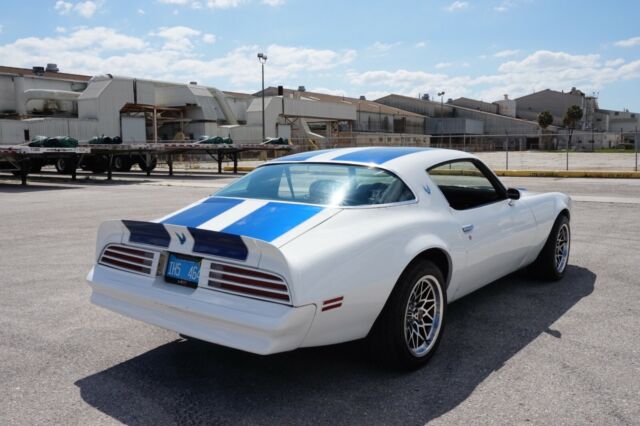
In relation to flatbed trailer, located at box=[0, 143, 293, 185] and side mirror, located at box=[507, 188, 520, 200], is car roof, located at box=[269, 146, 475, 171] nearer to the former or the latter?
side mirror, located at box=[507, 188, 520, 200]

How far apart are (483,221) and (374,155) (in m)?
1.00

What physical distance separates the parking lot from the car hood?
3.03 feet

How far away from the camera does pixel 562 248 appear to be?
5.91 metres

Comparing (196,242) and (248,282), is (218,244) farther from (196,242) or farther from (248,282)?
(248,282)

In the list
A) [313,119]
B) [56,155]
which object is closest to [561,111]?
[313,119]

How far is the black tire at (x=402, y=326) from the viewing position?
3340 millimetres

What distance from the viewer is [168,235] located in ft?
11.0

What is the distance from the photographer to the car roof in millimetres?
4129

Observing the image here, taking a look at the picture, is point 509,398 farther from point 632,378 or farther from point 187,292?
point 187,292

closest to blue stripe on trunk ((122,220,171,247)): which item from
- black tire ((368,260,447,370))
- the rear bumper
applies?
the rear bumper

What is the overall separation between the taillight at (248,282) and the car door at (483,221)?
1.70 meters

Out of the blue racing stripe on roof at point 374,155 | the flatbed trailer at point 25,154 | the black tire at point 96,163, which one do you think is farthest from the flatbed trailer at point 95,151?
the blue racing stripe on roof at point 374,155

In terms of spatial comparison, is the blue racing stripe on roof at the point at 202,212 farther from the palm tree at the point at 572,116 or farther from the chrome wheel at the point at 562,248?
the palm tree at the point at 572,116

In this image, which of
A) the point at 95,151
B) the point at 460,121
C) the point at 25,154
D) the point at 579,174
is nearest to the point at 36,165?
the point at 95,151
